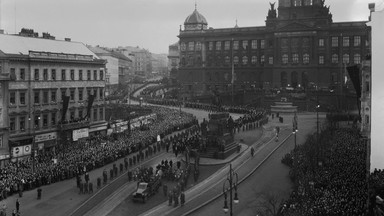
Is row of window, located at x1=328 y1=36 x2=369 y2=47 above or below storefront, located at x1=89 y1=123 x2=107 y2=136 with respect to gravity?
above

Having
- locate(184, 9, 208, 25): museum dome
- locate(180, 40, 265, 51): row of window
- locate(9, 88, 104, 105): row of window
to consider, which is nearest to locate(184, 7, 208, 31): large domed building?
locate(184, 9, 208, 25): museum dome

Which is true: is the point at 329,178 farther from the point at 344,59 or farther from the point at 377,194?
the point at 344,59

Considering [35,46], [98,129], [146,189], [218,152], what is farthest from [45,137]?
[146,189]

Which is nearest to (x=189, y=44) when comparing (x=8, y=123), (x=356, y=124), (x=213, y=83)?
(x=213, y=83)

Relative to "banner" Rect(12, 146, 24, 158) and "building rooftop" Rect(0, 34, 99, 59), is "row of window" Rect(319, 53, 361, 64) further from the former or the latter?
"banner" Rect(12, 146, 24, 158)

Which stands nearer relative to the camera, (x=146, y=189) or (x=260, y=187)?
(x=146, y=189)

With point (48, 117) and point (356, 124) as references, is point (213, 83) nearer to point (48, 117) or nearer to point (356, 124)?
point (356, 124)
